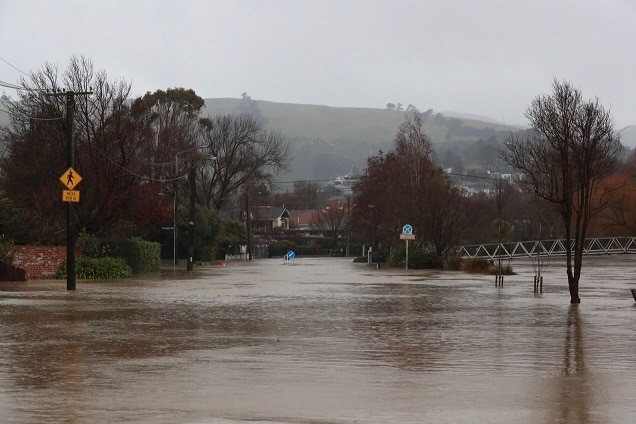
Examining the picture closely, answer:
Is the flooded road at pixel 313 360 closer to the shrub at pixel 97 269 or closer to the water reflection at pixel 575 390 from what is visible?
the water reflection at pixel 575 390

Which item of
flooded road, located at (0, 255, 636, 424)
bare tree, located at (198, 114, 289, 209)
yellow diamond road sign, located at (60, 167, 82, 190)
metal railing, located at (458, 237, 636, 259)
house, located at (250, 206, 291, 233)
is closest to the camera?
flooded road, located at (0, 255, 636, 424)

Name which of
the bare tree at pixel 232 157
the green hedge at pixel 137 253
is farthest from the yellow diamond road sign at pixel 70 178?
the bare tree at pixel 232 157

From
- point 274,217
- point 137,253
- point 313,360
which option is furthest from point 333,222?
point 313,360

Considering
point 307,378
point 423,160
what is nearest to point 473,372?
point 307,378

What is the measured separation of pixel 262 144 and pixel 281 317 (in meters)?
71.1

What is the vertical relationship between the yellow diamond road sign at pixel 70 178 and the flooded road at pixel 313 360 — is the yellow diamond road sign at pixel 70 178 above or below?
above

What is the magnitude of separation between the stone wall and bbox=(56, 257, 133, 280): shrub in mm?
368

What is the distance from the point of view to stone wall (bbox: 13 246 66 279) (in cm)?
4400

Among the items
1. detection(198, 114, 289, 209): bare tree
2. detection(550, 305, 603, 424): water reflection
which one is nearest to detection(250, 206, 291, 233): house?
detection(198, 114, 289, 209): bare tree

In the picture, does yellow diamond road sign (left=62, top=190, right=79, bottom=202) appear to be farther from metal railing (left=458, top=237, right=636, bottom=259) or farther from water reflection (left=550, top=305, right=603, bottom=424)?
metal railing (left=458, top=237, right=636, bottom=259)

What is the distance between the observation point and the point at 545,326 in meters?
22.2

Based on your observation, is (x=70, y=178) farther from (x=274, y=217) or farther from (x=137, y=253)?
(x=274, y=217)

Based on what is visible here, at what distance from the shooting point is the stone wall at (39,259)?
1732 inches

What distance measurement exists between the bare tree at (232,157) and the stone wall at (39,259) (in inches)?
1684
